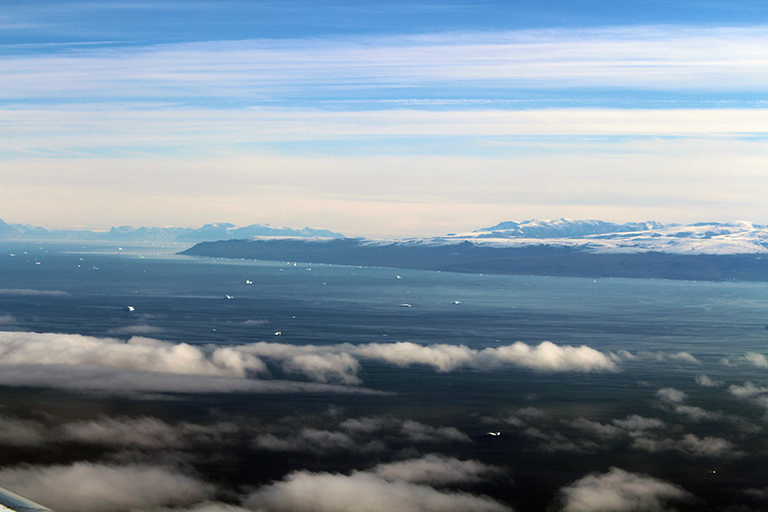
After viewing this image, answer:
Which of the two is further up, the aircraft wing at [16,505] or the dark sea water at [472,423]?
the aircraft wing at [16,505]

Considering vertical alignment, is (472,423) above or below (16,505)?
below

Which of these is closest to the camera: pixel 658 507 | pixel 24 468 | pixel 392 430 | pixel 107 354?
pixel 658 507

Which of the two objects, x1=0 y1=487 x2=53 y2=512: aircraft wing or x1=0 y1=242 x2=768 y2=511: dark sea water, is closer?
x1=0 y1=487 x2=53 y2=512: aircraft wing

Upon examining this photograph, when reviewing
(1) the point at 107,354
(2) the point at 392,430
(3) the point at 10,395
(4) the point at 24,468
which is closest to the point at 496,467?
(2) the point at 392,430

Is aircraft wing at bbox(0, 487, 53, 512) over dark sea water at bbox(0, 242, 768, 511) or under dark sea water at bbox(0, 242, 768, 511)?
over

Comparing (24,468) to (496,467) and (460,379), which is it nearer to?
(496,467)

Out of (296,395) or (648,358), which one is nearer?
(296,395)

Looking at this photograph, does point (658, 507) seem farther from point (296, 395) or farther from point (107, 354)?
point (107, 354)

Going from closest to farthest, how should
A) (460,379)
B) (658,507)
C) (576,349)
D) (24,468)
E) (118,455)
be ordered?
(658,507), (24,468), (118,455), (460,379), (576,349)

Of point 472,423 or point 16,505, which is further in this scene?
point 472,423

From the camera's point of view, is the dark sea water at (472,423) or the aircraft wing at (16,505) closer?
the aircraft wing at (16,505)
